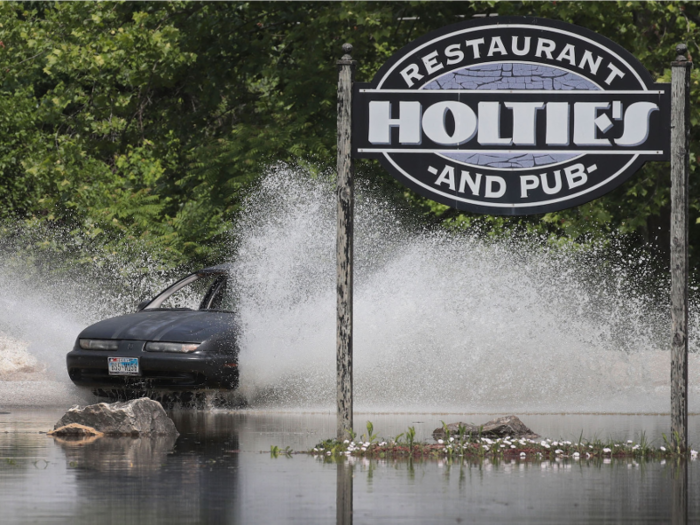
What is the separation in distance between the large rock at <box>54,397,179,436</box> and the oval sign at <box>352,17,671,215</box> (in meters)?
2.92

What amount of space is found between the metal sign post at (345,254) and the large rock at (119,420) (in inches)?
69.7

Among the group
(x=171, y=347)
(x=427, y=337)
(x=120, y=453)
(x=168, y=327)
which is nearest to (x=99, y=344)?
(x=168, y=327)

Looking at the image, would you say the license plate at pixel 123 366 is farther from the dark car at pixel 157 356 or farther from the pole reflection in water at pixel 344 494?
the pole reflection in water at pixel 344 494

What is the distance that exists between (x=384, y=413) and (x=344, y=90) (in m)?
4.14

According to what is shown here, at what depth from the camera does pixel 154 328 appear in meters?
14.1

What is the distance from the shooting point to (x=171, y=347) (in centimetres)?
1377

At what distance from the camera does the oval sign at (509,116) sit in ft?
35.5

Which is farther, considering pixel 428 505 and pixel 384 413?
pixel 384 413

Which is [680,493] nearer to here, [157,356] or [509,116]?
[509,116]

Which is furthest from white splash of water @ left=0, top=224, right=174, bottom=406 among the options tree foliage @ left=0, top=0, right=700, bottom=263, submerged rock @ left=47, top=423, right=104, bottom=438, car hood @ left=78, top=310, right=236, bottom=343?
submerged rock @ left=47, top=423, right=104, bottom=438

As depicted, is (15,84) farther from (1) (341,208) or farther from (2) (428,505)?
(2) (428,505)

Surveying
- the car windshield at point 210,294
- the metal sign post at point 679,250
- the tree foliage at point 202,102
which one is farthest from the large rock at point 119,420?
the tree foliage at point 202,102

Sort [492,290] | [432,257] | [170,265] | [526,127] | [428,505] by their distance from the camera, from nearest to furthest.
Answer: [428,505] < [526,127] < [492,290] < [432,257] < [170,265]

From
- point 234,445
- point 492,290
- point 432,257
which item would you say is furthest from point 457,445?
point 432,257
